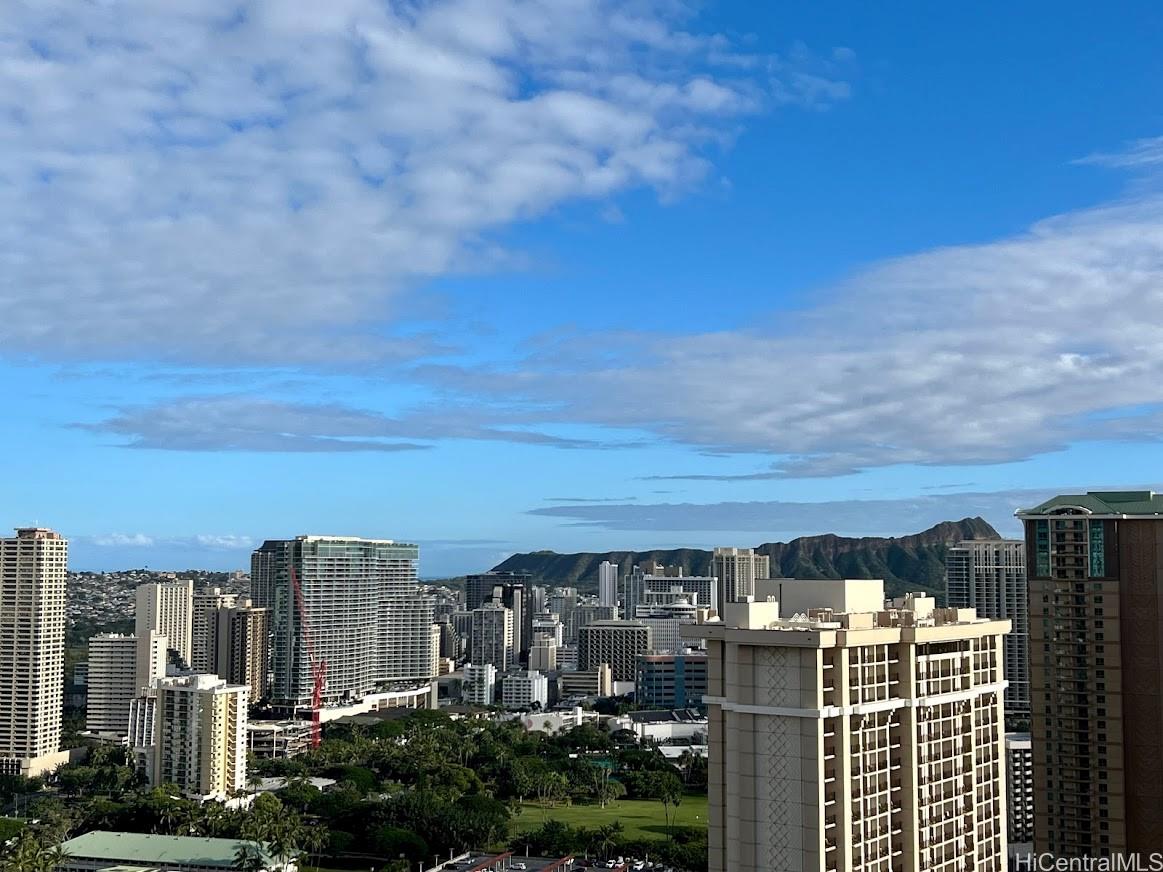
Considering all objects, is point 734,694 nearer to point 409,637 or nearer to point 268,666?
→ point 268,666

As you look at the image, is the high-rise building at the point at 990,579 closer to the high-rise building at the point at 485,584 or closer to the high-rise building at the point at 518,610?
the high-rise building at the point at 518,610

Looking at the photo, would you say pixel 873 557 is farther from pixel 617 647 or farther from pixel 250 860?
pixel 250 860

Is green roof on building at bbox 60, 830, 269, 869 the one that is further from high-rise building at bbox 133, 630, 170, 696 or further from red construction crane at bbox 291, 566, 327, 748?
red construction crane at bbox 291, 566, 327, 748

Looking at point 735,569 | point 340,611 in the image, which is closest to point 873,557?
point 735,569

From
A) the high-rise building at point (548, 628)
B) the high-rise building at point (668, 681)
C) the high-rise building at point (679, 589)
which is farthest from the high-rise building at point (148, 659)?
the high-rise building at point (679, 589)

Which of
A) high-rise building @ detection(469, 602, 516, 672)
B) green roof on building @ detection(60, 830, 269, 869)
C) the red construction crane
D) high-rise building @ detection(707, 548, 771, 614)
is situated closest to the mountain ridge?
high-rise building @ detection(707, 548, 771, 614)

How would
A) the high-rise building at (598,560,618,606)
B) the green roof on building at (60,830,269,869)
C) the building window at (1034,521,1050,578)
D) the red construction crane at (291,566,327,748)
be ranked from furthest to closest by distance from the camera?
the high-rise building at (598,560,618,606) < the red construction crane at (291,566,327,748) < the green roof on building at (60,830,269,869) < the building window at (1034,521,1050,578)
